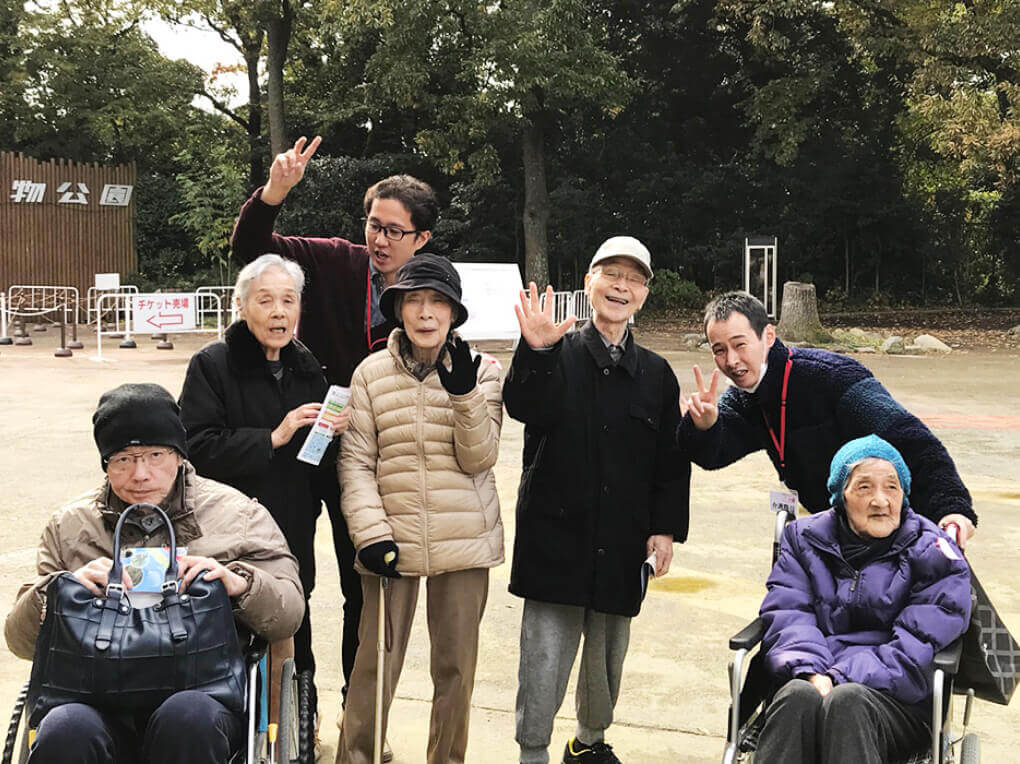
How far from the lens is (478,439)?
3.04 metres

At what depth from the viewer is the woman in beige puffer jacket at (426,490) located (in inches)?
120

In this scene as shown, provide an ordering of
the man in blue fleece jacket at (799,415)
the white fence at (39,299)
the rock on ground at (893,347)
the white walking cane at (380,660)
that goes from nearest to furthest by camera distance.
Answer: the white walking cane at (380,660) < the man in blue fleece jacket at (799,415) < the rock on ground at (893,347) < the white fence at (39,299)

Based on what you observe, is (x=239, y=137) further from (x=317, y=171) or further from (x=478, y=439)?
(x=478, y=439)

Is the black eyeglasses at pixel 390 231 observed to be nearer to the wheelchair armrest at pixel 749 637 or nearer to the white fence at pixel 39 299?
the wheelchair armrest at pixel 749 637

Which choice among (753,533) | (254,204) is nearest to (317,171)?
(753,533)

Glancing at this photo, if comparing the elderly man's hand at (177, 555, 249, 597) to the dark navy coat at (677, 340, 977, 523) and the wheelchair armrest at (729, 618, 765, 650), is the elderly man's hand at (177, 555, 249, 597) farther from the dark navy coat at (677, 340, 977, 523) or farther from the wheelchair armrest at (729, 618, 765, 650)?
the dark navy coat at (677, 340, 977, 523)

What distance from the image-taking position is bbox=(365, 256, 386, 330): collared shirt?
3584 mm

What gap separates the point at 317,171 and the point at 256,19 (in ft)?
11.8

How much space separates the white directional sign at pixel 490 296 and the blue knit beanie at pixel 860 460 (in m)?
13.1

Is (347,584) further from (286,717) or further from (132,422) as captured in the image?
(132,422)

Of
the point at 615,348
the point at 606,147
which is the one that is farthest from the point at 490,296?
the point at 615,348

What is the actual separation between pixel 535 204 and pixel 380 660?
20.3 m

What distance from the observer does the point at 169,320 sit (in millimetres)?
15969

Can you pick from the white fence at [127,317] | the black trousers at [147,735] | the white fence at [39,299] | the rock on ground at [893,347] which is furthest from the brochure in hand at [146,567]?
the white fence at [39,299]
